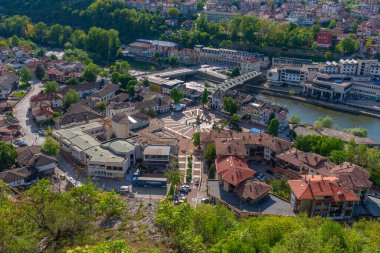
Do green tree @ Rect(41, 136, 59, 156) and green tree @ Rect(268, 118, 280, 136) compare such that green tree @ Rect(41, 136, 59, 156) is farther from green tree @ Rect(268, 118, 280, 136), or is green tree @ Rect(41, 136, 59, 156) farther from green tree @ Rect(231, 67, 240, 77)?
green tree @ Rect(231, 67, 240, 77)

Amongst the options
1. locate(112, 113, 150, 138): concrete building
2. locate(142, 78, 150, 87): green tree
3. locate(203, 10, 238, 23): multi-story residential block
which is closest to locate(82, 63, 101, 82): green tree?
locate(142, 78, 150, 87): green tree

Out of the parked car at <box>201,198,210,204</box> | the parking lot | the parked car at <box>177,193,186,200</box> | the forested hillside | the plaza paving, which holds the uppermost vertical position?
the forested hillside

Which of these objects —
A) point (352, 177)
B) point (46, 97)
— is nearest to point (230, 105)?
point (352, 177)

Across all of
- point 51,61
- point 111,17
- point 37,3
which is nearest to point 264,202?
point 51,61

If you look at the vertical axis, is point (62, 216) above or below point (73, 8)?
below

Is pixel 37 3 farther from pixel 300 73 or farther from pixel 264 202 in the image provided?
pixel 264 202

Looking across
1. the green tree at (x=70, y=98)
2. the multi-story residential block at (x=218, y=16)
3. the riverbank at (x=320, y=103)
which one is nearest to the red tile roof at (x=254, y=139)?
→ the green tree at (x=70, y=98)
